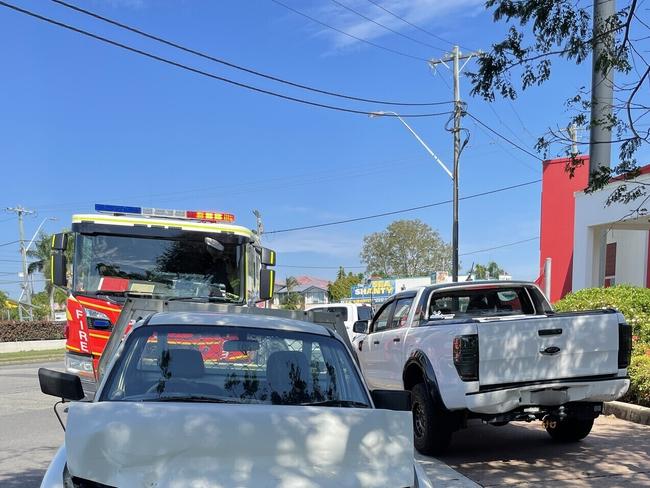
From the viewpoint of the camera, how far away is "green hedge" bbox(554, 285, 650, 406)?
8.32m

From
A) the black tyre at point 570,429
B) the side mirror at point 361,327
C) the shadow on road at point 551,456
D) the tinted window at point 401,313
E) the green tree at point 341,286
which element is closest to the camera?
the shadow on road at point 551,456

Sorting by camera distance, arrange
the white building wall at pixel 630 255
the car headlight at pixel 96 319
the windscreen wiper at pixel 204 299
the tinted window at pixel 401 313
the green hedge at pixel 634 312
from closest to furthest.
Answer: the car headlight at pixel 96 319
the tinted window at pixel 401 313
the green hedge at pixel 634 312
the windscreen wiper at pixel 204 299
the white building wall at pixel 630 255

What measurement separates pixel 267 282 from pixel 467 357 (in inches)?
169

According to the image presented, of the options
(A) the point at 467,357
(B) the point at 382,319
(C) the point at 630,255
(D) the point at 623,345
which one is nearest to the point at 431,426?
(A) the point at 467,357

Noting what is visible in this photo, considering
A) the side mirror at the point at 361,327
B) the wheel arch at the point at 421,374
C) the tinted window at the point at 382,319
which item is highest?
the tinted window at the point at 382,319

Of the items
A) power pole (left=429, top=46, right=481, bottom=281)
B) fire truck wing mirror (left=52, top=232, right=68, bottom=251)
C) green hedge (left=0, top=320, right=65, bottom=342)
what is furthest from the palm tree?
fire truck wing mirror (left=52, top=232, right=68, bottom=251)

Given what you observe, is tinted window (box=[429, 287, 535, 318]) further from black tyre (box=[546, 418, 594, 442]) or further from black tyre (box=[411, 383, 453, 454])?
black tyre (box=[411, 383, 453, 454])

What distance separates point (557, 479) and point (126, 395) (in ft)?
13.8

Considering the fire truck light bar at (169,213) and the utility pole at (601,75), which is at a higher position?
the utility pole at (601,75)

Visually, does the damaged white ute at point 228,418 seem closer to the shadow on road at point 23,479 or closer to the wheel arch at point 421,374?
the shadow on road at point 23,479

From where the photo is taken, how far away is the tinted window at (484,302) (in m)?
8.21

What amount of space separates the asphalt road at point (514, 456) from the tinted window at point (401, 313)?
→ 1627 mm

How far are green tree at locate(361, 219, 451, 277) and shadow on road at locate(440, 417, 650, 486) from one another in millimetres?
56606

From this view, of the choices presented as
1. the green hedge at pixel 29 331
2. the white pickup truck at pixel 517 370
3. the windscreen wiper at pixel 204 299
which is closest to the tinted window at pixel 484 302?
the white pickup truck at pixel 517 370
